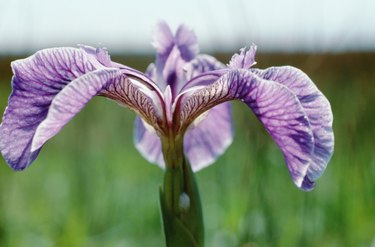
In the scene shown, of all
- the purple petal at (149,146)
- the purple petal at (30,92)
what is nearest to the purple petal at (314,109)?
the purple petal at (30,92)

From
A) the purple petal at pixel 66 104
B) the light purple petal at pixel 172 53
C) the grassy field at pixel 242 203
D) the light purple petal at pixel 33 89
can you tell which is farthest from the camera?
the grassy field at pixel 242 203

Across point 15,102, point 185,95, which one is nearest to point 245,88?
point 185,95

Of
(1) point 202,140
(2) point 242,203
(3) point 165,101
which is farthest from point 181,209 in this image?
(2) point 242,203

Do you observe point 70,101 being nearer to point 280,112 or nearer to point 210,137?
point 280,112

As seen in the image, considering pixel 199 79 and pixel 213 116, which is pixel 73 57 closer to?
pixel 199 79

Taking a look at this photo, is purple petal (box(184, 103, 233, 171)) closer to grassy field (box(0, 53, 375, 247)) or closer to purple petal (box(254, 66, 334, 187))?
grassy field (box(0, 53, 375, 247))

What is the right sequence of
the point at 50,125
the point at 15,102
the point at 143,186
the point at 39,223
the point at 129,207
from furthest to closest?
the point at 143,186
the point at 129,207
the point at 39,223
the point at 15,102
the point at 50,125

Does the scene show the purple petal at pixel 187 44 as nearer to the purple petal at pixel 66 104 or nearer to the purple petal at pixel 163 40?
the purple petal at pixel 163 40

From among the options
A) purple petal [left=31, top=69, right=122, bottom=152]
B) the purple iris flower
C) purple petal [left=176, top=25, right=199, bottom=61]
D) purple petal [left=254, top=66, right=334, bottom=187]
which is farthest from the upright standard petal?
purple petal [left=31, top=69, right=122, bottom=152]
